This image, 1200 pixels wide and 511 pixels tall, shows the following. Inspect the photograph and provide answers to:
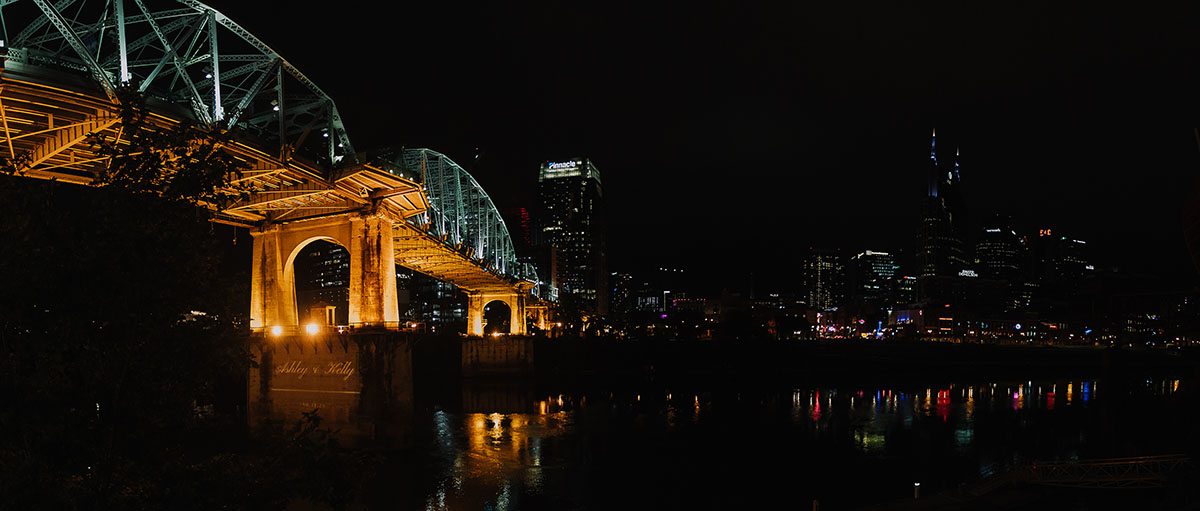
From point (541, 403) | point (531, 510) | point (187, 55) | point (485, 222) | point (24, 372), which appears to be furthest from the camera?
point (485, 222)

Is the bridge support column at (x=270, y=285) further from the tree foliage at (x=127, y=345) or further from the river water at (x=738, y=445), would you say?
the tree foliage at (x=127, y=345)

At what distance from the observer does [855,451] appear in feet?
127

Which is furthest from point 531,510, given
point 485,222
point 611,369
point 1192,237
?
point 611,369

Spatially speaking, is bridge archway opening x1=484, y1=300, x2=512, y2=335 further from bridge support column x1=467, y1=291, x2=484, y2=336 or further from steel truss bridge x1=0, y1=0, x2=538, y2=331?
steel truss bridge x1=0, y1=0, x2=538, y2=331

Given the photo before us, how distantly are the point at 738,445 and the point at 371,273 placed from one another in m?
24.3

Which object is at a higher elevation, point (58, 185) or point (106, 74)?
point (106, 74)

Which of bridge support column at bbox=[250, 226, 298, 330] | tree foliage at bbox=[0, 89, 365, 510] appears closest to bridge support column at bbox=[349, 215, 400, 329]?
bridge support column at bbox=[250, 226, 298, 330]

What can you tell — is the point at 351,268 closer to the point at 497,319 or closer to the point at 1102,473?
the point at 1102,473

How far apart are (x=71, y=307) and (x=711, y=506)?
2400 centimetres

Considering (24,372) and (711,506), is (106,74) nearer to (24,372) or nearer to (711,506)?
(24,372)

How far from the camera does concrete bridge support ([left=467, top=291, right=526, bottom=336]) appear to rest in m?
103

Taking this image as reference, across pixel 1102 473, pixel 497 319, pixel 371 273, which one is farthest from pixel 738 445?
pixel 497 319

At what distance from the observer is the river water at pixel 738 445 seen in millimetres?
28645

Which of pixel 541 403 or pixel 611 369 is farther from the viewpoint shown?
pixel 611 369
